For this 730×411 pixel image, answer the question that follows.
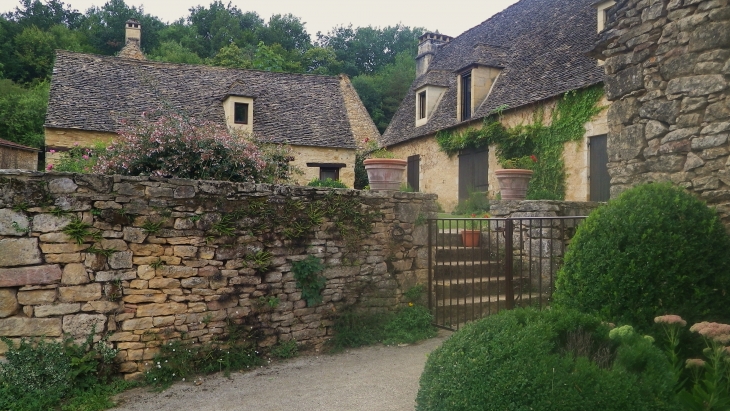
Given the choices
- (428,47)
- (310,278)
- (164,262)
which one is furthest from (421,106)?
(164,262)

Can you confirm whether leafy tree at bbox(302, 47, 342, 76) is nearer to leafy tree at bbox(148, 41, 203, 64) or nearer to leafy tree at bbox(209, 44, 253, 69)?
leafy tree at bbox(209, 44, 253, 69)

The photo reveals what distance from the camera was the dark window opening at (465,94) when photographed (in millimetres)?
15280

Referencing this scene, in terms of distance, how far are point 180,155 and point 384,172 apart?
2.72 meters

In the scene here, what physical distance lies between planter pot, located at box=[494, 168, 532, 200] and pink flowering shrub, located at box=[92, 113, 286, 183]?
16.2ft

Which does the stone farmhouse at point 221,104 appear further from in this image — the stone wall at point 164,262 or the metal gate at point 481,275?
the stone wall at point 164,262

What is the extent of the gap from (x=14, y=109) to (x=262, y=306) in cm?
2329

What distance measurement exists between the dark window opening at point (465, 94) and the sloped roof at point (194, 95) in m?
4.63

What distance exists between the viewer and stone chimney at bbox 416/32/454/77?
21172 millimetres

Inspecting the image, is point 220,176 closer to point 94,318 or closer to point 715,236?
point 94,318

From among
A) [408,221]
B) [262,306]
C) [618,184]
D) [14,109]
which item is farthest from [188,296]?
[14,109]

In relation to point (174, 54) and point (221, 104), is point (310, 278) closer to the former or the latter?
point (221, 104)

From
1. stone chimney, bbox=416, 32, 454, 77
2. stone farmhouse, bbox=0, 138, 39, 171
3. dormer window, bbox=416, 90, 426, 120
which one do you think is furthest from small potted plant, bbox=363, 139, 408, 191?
stone chimney, bbox=416, 32, 454, 77

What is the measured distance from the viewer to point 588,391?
2.34 m

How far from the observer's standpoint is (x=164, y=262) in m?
4.78
